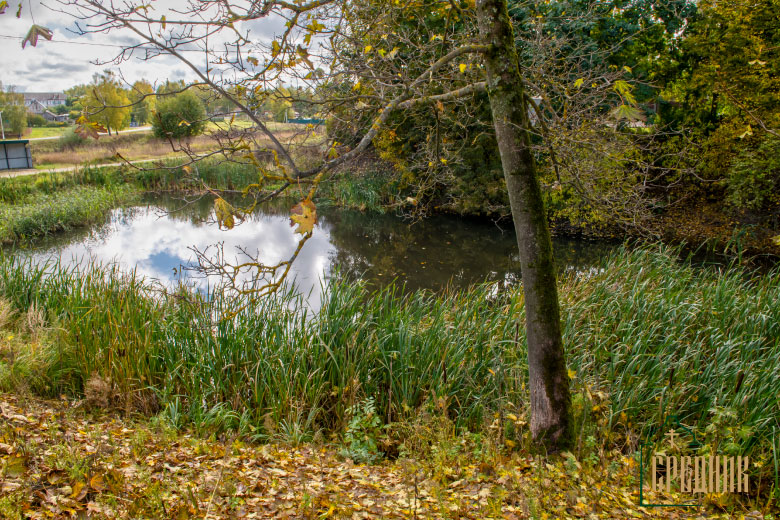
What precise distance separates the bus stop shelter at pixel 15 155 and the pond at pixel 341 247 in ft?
30.9

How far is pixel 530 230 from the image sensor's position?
101 inches

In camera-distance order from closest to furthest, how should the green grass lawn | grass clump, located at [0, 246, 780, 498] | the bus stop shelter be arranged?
1. grass clump, located at [0, 246, 780, 498]
2. the bus stop shelter
3. the green grass lawn

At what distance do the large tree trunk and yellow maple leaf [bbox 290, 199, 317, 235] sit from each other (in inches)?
43.1

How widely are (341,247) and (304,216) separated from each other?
10.3 meters

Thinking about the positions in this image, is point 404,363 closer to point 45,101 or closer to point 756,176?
point 756,176

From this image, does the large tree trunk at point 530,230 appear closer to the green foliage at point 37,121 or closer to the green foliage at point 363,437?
the green foliage at point 363,437

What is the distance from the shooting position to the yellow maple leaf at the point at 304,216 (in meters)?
2.08

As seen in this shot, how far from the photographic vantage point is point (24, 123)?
3070 cm

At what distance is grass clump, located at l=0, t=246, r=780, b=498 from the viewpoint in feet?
10.5

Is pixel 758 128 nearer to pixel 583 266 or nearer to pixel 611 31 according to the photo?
pixel 611 31

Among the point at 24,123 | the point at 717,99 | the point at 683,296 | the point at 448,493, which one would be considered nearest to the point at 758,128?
the point at 717,99

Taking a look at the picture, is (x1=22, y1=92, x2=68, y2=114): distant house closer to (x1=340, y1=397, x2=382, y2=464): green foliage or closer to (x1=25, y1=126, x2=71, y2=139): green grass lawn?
(x1=25, y1=126, x2=71, y2=139): green grass lawn

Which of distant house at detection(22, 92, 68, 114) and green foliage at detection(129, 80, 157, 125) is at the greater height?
distant house at detection(22, 92, 68, 114)

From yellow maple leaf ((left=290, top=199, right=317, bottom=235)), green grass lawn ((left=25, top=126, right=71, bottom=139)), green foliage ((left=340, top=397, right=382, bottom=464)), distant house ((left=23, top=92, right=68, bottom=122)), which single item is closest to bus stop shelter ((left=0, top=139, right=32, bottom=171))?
green grass lawn ((left=25, top=126, right=71, bottom=139))
